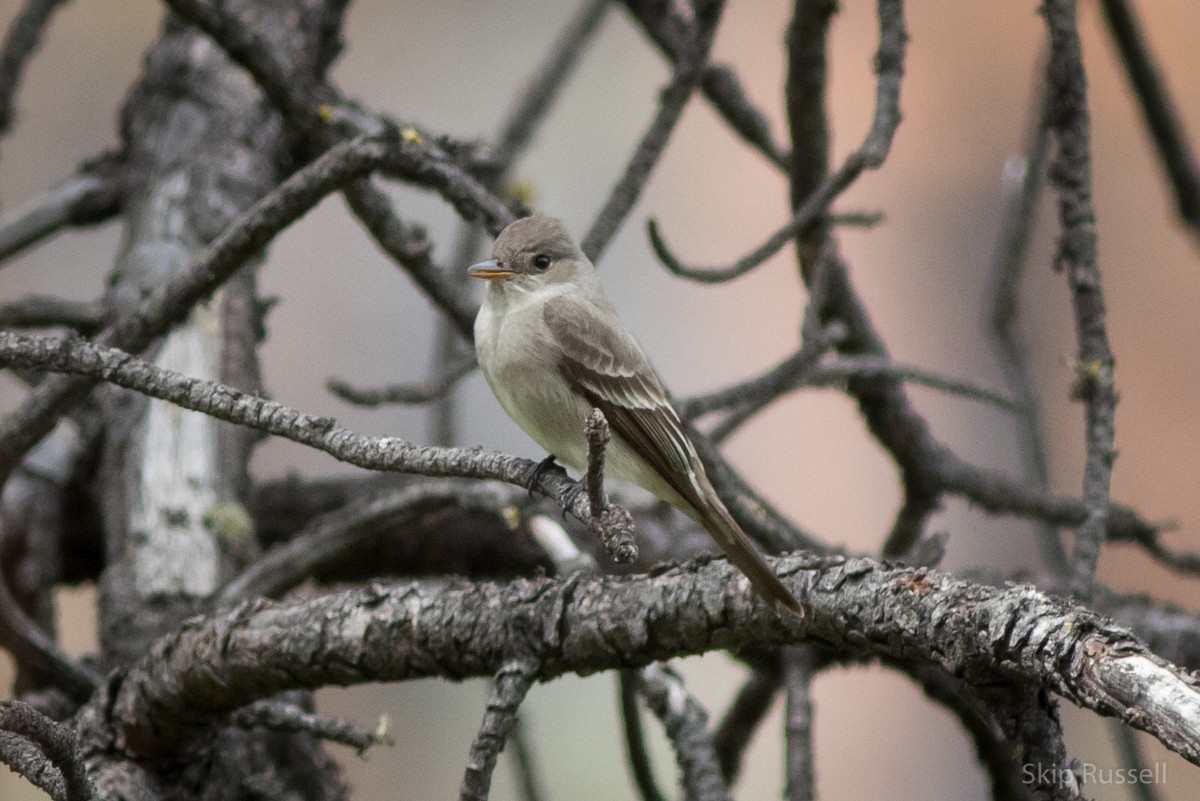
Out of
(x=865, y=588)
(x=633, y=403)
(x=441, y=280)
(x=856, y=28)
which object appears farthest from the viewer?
(x=856, y=28)

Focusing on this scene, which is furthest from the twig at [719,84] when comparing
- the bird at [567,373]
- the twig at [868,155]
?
the bird at [567,373]

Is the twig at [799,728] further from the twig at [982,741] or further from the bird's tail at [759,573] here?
the bird's tail at [759,573]

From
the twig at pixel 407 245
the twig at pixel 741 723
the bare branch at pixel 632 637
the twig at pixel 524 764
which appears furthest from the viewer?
the twig at pixel 741 723

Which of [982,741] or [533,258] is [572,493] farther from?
[982,741]

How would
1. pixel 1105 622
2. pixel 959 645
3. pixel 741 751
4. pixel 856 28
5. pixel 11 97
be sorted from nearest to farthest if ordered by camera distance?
pixel 1105 622, pixel 959 645, pixel 741 751, pixel 11 97, pixel 856 28

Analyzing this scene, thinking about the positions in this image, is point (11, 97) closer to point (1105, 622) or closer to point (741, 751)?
point (741, 751)

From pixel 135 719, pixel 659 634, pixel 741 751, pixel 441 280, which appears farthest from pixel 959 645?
pixel 741 751

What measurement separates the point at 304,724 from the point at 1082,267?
6.57ft

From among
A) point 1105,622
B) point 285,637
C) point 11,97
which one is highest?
point 11,97

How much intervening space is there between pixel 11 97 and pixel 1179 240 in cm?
576

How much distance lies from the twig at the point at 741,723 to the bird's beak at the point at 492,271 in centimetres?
139

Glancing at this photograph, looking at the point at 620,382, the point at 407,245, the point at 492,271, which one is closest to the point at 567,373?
the point at 620,382

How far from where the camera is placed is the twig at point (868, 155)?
279cm

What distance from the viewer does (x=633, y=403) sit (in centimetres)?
283
